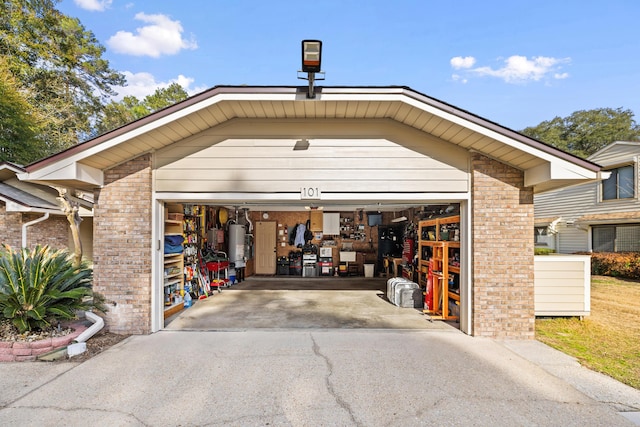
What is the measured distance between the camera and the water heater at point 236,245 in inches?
436

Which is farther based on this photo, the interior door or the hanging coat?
the interior door

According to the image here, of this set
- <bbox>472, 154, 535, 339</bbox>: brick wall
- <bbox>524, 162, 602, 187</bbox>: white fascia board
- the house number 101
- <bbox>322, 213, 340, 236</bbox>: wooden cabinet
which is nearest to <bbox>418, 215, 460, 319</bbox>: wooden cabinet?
<bbox>472, 154, 535, 339</bbox>: brick wall

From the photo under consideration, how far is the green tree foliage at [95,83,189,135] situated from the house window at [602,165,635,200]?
22625mm

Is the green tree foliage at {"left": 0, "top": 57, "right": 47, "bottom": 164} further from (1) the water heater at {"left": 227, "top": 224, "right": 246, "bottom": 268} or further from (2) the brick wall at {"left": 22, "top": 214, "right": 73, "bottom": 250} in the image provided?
(1) the water heater at {"left": 227, "top": 224, "right": 246, "bottom": 268}

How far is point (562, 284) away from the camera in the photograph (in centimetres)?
615

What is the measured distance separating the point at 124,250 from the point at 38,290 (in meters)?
1.18

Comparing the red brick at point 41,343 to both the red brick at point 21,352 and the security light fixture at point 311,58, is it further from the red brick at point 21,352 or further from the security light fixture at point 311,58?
the security light fixture at point 311,58

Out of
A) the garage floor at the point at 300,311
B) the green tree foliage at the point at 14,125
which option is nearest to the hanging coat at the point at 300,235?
the garage floor at the point at 300,311

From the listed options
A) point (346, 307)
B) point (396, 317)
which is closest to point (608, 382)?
point (396, 317)

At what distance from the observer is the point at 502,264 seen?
5168 mm

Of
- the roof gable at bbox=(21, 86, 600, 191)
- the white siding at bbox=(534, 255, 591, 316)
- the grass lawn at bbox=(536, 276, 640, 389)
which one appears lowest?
the grass lawn at bbox=(536, 276, 640, 389)

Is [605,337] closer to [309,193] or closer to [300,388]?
[300,388]

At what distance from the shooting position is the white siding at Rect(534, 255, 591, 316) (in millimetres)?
6082

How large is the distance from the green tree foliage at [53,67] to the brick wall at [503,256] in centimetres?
1935
